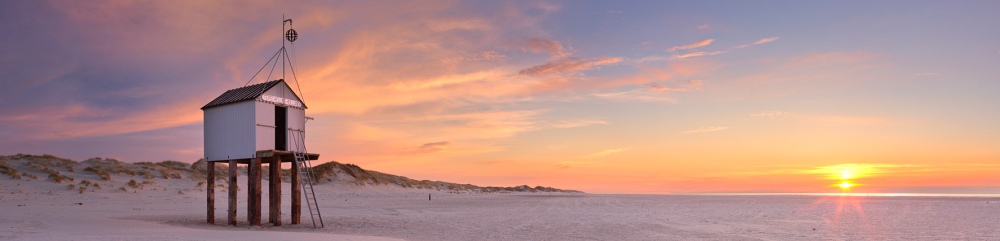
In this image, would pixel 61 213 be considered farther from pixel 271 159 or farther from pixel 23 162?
pixel 23 162

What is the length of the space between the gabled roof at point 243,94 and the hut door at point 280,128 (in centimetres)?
100

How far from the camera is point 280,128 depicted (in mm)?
29844

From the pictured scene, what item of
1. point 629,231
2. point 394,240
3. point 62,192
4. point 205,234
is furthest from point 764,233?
point 62,192

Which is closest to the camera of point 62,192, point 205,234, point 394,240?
point 205,234

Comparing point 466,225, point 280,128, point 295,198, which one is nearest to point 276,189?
point 295,198

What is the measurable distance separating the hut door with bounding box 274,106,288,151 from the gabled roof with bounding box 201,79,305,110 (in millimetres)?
1004

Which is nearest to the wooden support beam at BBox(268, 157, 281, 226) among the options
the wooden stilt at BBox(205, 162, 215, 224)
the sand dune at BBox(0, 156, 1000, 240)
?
the sand dune at BBox(0, 156, 1000, 240)

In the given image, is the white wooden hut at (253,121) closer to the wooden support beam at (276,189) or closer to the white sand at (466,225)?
the wooden support beam at (276,189)

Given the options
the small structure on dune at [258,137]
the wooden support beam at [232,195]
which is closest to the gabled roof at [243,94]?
the small structure on dune at [258,137]

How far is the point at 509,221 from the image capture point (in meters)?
31.3

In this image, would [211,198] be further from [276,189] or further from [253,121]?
[253,121]

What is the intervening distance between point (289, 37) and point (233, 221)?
8.16 metres

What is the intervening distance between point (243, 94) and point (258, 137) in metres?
2.20

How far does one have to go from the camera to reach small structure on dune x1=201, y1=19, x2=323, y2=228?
27.8m
